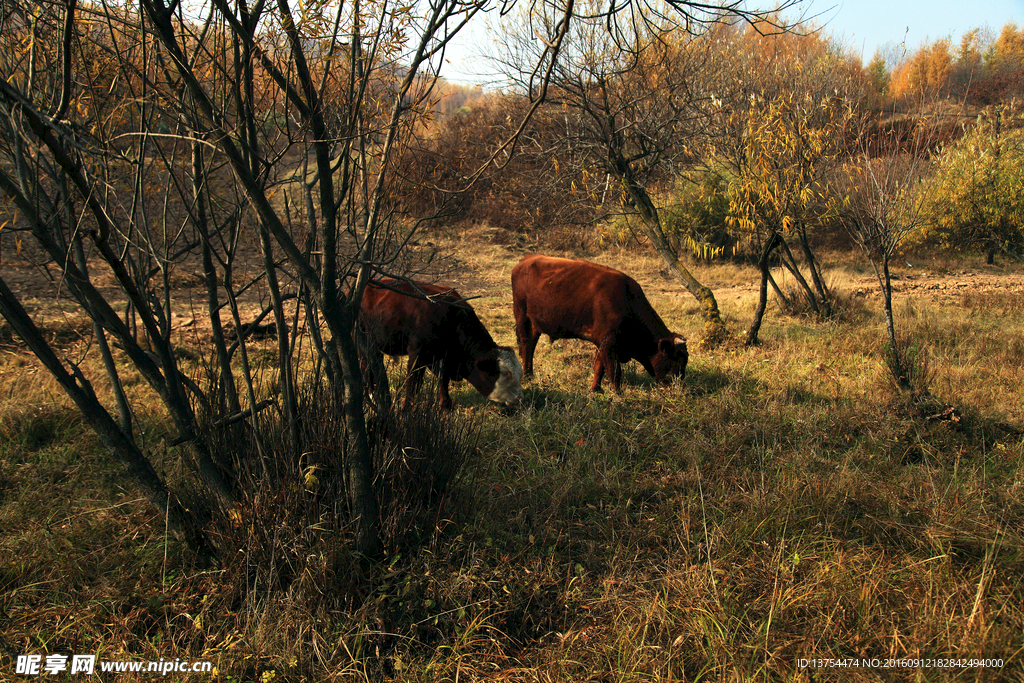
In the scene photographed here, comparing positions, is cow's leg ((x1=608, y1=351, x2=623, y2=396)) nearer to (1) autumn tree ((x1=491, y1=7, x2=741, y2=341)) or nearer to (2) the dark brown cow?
(2) the dark brown cow

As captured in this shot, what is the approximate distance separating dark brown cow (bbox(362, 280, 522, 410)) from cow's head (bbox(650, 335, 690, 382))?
1.74m

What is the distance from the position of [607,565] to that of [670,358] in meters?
3.85

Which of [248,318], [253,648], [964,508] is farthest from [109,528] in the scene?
[248,318]

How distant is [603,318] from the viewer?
22.3 feet

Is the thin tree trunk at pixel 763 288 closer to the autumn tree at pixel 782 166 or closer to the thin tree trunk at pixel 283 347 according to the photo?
the autumn tree at pixel 782 166

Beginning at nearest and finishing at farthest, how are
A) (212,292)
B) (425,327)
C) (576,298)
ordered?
(212,292), (425,327), (576,298)

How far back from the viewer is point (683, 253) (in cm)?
1883

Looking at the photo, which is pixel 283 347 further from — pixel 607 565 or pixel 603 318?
pixel 603 318

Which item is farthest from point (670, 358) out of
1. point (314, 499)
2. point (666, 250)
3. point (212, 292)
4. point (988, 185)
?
point (988, 185)

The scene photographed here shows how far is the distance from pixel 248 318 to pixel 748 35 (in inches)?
1035

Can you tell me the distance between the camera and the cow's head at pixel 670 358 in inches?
260

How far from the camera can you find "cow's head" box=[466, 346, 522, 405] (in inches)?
225

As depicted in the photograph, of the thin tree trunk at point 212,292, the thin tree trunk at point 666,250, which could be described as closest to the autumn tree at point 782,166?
the thin tree trunk at point 666,250

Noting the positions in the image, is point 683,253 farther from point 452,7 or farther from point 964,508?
point 452,7
